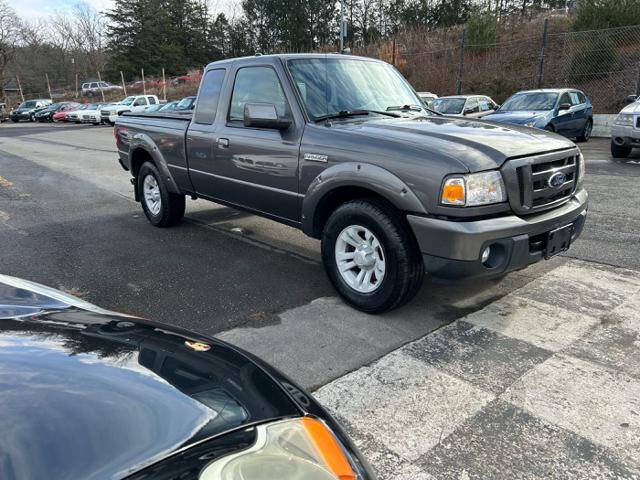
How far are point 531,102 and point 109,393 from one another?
14.0m

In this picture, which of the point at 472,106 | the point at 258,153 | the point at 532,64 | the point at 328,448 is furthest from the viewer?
the point at 532,64

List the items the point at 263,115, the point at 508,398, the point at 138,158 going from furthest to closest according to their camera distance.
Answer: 1. the point at 138,158
2. the point at 263,115
3. the point at 508,398

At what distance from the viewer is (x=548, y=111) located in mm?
12625

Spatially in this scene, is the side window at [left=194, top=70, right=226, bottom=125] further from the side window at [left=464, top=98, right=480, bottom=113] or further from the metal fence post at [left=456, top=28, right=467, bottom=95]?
the metal fence post at [left=456, top=28, right=467, bottom=95]

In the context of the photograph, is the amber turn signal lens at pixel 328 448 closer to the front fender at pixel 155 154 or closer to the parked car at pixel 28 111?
the front fender at pixel 155 154

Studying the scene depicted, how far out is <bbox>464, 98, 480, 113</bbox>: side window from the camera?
592 inches

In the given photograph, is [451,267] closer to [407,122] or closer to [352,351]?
[352,351]

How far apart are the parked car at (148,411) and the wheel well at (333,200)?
7.30 feet

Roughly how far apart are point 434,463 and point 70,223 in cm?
612

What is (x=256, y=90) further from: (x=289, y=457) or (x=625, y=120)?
(x=625, y=120)

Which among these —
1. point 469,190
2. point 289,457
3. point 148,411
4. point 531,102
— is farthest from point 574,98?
point 148,411

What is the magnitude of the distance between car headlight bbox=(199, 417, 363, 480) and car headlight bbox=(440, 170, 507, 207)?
6.67 ft

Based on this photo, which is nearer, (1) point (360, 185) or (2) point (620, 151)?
(1) point (360, 185)

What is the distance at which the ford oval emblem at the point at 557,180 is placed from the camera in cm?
350
